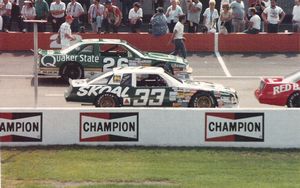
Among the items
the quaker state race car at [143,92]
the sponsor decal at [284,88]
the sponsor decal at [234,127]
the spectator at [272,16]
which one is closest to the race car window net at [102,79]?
the quaker state race car at [143,92]

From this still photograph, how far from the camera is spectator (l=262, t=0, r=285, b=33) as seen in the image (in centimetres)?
3181

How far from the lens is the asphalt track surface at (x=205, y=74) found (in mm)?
23781

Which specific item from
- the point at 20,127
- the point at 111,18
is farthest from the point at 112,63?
the point at 20,127

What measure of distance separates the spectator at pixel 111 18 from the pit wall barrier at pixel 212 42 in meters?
0.63

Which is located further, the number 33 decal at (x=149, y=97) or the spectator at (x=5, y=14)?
the spectator at (x=5, y=14)

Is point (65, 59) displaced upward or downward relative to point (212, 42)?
downward

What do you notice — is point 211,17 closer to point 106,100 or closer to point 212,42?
point 212,42

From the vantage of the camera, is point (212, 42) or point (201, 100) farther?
point (212, 42)

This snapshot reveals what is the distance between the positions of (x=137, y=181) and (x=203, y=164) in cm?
186

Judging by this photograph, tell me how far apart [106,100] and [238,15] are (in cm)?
1209

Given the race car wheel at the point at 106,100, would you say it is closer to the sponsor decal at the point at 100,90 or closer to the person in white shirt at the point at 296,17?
the sponsor decal at the point at 100,90

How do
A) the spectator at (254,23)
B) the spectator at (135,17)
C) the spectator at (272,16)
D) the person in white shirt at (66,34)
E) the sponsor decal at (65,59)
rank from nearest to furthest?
1. the sponsor decal at (65,59)
2. the person in white shirt at (66,34)
3. the spectator at (254,23)
4. the spectator at (272,16)
5. the spectator at (135,17)

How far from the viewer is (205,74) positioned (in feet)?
91.6

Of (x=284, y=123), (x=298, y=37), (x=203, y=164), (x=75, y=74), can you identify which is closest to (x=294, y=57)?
(x=298, y=37)
